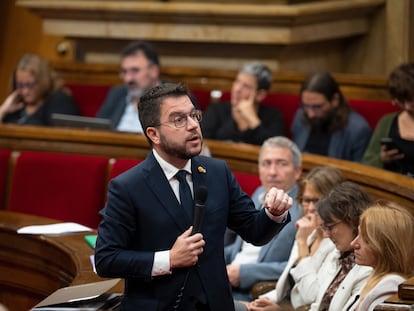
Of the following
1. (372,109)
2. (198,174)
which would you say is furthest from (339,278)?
(372,109)

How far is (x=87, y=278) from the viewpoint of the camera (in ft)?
12.2

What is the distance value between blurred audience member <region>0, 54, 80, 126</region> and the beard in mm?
3318

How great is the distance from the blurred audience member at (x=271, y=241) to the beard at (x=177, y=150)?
4.35ft

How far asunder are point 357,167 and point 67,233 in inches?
47.7

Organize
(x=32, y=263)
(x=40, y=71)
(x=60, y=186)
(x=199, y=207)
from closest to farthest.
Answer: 1. (x=199, y=207)
2. (x=32, y=263)
3. (x=60, y=186)
4. (x=40, y=71)

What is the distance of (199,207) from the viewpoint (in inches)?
121

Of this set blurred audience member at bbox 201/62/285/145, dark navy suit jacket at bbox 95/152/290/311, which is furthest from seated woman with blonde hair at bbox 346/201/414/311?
blurred audience member at bbox 201/62/285/145

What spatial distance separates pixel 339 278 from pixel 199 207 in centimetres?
99

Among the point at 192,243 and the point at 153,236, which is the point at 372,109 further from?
the point at 192,243

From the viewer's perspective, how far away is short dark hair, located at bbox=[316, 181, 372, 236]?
12.6ft

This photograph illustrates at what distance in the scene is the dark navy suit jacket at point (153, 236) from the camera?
3.20m

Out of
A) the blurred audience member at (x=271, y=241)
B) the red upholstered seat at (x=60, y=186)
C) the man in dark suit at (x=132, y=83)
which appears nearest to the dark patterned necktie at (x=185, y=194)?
the blurred audience member at (x=271, y=241)

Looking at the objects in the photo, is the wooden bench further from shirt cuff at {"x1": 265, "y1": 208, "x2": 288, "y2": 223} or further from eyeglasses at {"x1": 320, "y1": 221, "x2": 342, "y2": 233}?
shirt cuff at {"x1": 265, "y1": 208, "x2": 288, "y2": 223}

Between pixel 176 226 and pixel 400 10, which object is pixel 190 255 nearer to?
pixel 176 226
